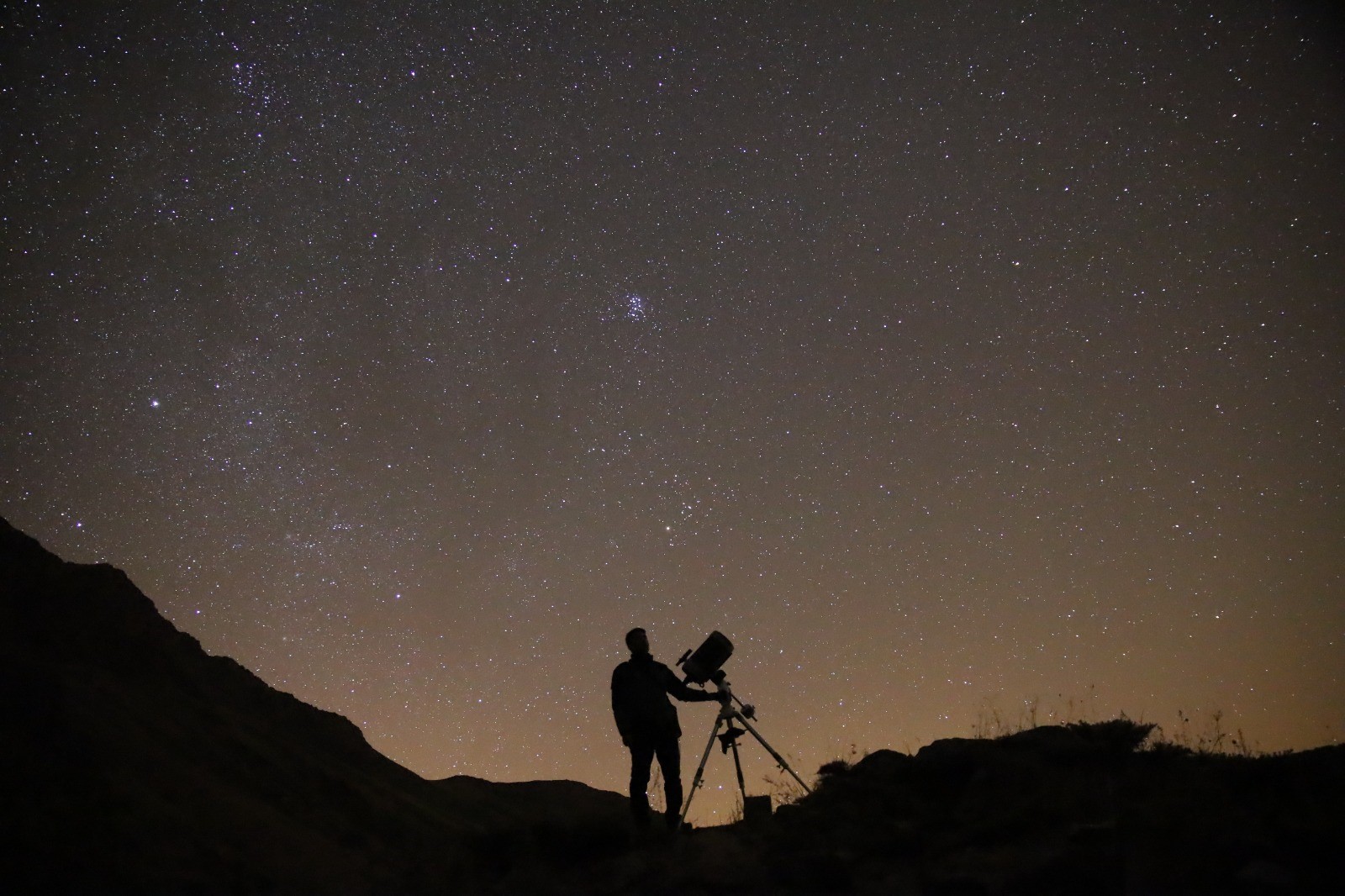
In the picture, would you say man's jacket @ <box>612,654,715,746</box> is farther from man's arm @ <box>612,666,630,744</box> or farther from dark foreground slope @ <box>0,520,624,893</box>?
dark foreground slope @ <box>0,520,624,893</box>

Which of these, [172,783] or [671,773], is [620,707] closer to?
[671,773]

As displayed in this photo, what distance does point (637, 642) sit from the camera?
7.06 m

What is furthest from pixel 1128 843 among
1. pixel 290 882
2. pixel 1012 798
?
pixel 290 882

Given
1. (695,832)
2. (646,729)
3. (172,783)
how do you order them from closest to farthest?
(695,832) → (646,729) → (172,783)

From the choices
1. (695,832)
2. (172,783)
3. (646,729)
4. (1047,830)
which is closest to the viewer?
(1047,830)

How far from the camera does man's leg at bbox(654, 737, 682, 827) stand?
667cm

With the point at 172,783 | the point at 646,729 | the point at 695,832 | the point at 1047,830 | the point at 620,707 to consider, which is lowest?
the point at 695,832

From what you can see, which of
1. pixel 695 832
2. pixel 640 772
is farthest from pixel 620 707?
pixel 695 832

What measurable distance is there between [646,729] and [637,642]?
2.48 feet

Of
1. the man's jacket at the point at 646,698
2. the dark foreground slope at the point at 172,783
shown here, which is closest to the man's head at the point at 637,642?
the man's jacket at the point at 646,698

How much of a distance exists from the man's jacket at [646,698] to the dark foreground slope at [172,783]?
770mm

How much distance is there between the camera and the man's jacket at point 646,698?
6699 millimetres

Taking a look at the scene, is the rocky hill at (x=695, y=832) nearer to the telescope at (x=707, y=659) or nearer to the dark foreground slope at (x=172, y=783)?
the dark foreground slope at (x=172, y=783)

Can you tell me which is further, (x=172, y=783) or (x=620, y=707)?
(x=172, y=783)
